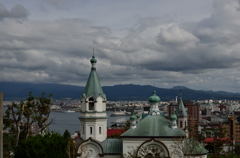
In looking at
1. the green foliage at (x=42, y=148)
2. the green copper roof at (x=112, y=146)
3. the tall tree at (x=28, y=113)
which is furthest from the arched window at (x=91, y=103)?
the green foliage at (x=42, y=148)

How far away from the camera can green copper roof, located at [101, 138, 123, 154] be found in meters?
22.8

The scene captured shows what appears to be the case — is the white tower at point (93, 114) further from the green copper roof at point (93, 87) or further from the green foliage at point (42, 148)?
the green foliage at point (42, 148)

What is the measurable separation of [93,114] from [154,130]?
174 inches

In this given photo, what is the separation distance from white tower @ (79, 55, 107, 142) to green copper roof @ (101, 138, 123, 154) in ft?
1.51

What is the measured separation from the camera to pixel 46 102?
23.3m

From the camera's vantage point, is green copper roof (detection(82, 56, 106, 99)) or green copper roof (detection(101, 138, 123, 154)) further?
green copper roof (detection(82, 56, 106, 99))

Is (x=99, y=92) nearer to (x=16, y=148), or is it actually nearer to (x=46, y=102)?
(x=46, y=102)

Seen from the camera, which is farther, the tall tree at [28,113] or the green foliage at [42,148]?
the tall tree at [28,113]

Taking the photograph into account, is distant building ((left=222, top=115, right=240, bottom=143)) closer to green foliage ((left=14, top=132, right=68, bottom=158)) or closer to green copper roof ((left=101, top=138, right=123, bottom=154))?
green copper roof ((left=101, top=138, right=123, bottom=154))

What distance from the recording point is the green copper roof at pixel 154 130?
2200 centimetres

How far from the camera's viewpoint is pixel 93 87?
77.9ft

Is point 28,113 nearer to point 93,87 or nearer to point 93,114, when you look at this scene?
point 93,114

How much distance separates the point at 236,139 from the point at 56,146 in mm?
45858

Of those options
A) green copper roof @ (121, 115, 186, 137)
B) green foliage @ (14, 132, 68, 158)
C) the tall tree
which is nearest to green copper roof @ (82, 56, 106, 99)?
the tall tree
